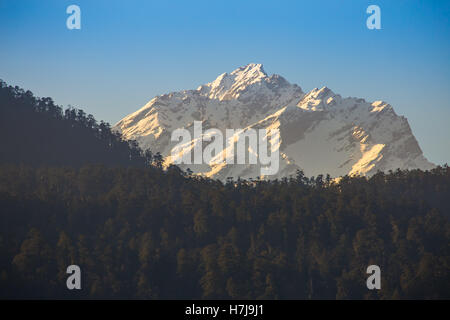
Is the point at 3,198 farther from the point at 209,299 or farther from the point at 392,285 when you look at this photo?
the point at 392,285

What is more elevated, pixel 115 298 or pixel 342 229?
pixel 342 229

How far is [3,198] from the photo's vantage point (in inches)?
7810

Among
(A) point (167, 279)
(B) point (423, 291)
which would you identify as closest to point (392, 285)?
(B) point (423, 291)

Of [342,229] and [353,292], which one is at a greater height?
[342,229]

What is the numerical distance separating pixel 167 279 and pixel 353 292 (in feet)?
109

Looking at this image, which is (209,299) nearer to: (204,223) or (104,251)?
(104,251)

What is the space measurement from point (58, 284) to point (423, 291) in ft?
212

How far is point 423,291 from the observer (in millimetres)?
170125

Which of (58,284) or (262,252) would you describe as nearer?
(58,284)

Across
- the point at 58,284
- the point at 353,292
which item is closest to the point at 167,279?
the point at 58,284
